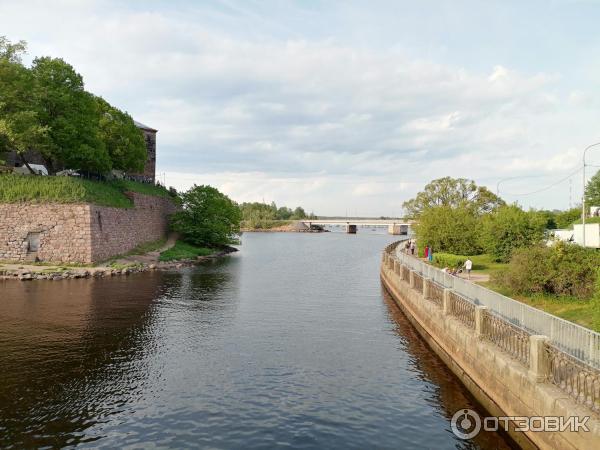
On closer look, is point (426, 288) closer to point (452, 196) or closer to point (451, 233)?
point (451, 233)

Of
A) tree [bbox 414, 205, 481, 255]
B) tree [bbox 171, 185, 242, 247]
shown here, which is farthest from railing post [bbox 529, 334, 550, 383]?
tree [bbox 171, 185, 242, 247]

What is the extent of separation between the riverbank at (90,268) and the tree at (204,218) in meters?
15.0

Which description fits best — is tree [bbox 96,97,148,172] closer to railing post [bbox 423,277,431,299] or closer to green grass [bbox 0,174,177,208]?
green grass [bbox 0,174,177,208]

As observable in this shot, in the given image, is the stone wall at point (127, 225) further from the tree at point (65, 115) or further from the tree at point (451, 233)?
the tree at point (451, 233)

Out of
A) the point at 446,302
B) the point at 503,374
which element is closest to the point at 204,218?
the point at 446,302

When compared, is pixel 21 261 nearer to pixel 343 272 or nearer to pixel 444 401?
pixel 343 272

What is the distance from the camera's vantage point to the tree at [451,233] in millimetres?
51031

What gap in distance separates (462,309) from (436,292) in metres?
4.73

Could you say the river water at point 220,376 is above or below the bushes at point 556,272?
below

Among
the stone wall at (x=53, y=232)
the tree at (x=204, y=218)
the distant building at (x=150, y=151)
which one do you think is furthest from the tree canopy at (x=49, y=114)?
the distant building at (x=150, y=151)

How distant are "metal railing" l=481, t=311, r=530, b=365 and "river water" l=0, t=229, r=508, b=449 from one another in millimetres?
2336

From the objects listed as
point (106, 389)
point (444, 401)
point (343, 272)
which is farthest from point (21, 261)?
point (444, 401)

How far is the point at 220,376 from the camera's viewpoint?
55.8ft

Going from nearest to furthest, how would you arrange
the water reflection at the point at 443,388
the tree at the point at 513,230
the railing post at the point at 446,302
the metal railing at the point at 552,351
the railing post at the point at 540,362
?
the metal railing at the point at 552,351 → the railing post at the point at 540,362 → the water reflection at the point at 443,388 → the railing post at the point at 446,302 → the tree at the point at 513,230
